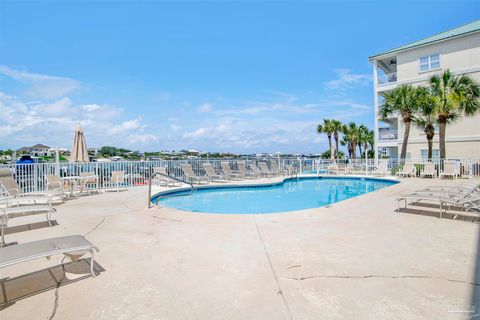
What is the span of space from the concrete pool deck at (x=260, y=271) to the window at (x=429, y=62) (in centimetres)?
2230

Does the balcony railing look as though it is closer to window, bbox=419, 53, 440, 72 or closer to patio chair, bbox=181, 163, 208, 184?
window, bbox=419, 53, 440, 72

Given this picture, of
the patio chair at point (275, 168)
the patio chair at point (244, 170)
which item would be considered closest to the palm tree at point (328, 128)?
the patio chair at point (275, 168)

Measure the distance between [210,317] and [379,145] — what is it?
1050 inches

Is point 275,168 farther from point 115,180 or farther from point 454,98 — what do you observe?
point 454,98

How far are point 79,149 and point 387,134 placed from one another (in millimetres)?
24853

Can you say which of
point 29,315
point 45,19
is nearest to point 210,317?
point 29,315

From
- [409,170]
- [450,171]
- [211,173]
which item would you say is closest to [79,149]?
[211,173]

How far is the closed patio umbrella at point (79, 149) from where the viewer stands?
11.2 m

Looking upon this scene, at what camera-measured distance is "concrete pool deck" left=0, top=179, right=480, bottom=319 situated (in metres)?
2.40

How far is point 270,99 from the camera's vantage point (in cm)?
3038

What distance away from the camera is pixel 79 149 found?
445 inches

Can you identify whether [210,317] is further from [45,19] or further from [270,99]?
[270,99]

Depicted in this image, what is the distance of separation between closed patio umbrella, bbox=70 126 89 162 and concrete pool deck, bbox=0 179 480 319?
245 inches

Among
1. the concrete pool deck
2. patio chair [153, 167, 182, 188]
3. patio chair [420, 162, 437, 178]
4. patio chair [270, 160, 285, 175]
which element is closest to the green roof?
patio chair [420, 162, 437, 178]
